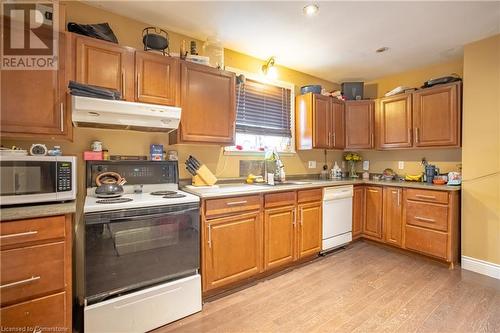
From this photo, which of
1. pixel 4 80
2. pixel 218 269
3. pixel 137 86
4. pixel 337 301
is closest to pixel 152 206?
pixel 218 269

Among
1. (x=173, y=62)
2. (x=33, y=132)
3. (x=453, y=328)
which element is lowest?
(x=453, y=328)

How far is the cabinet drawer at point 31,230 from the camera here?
4.20 ft

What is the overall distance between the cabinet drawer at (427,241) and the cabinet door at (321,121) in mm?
1548

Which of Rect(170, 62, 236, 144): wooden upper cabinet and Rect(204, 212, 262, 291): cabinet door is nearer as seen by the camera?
Rect(204, 212, 262, 291): cabinet door

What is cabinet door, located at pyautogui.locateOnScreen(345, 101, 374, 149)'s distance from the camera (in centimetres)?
370

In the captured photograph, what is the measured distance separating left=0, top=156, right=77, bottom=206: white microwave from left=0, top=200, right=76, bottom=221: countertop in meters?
0.05

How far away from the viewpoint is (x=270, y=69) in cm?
320

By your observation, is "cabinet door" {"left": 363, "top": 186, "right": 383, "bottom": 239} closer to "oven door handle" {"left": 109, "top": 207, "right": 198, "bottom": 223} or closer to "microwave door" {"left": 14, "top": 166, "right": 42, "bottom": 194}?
"oven door handle" {"left": 109, "top": 207, "right": 198, "bottom": 223}

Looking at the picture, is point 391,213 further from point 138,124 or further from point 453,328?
point 138,124

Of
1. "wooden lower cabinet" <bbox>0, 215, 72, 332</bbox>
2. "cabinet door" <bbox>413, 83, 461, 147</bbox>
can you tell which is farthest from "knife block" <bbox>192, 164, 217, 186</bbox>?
"cabinet door" <bbox>413, 83, 461, 147</bbox>

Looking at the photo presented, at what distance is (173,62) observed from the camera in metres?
2.17

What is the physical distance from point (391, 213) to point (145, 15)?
367 cm

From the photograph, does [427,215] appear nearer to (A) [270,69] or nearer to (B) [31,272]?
(A) [270,69]

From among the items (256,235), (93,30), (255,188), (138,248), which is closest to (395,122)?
(255,188)
